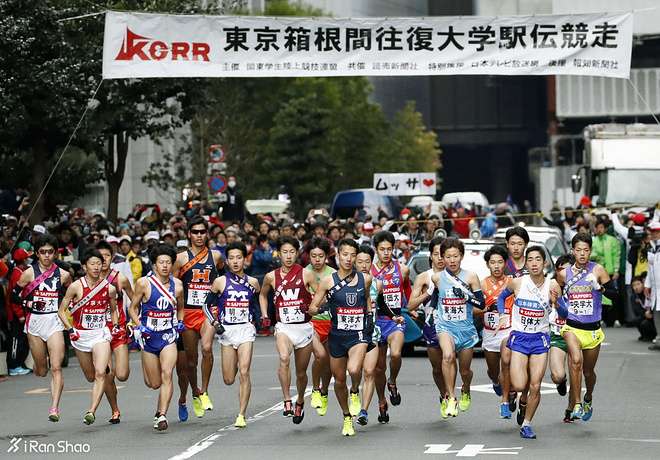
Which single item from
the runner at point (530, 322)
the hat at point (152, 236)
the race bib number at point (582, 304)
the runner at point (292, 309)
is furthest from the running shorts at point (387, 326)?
the hat at point (152, 236)

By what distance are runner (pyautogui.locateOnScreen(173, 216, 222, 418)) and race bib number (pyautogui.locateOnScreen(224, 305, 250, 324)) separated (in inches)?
24.2

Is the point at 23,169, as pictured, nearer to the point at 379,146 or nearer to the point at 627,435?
the point at 627,435

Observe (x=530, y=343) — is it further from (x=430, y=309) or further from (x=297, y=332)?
(x=297, y=332)

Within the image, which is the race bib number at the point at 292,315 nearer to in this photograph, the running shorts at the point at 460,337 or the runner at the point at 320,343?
the runner at the point at 320,343

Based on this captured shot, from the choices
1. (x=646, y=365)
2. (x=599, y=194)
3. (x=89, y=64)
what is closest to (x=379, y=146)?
(x=599, y=194)

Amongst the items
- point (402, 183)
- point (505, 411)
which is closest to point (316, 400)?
point (505, 411)

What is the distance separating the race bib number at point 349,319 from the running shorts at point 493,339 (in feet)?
5.15

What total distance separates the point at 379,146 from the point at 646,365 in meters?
54.7

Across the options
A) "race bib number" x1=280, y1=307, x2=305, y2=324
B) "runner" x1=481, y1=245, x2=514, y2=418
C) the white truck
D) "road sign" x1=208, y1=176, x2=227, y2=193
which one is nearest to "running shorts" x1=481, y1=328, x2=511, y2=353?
"runner" x1=481, y1=245, x2=514, y2=418

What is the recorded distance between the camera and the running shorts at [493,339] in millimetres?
15125

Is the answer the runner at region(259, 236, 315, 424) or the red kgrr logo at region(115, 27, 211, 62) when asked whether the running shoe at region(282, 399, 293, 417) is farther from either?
the red kgrr logo at region(115, 27, 211, 62)

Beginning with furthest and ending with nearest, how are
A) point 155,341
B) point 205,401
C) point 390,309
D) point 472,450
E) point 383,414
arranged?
point 205,401 → point 390,309 → point 383,414 → point 155,341 → point 472,450

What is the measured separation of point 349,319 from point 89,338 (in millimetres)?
2565

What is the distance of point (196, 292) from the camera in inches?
622
